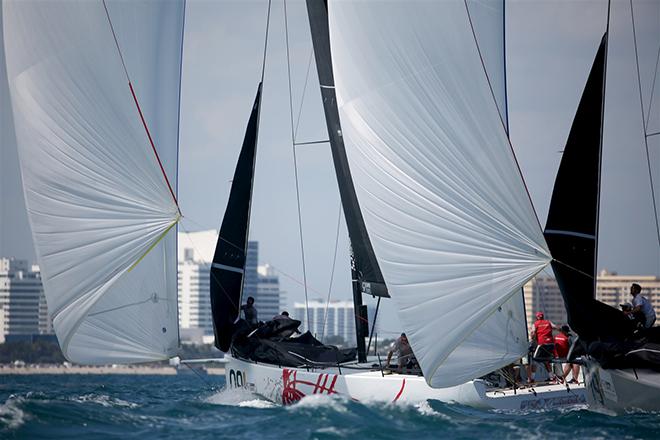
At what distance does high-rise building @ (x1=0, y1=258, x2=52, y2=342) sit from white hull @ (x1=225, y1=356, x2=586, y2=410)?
377ft

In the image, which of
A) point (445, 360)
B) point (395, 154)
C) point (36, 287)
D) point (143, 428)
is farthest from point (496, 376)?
point (36, 287)

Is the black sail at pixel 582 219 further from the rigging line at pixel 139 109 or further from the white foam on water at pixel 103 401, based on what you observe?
the white foam on water at pixel 103 401

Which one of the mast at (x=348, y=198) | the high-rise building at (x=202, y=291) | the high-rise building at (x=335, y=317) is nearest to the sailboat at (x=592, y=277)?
the mast at (x=348, y=198)

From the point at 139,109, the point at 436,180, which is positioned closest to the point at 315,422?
the point at 436,180

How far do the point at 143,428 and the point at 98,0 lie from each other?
677 cm

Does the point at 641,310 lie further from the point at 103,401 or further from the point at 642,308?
the point at 103,401

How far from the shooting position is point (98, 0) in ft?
52.6

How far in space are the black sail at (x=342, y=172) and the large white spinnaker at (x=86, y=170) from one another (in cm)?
340

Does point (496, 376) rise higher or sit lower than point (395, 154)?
lower

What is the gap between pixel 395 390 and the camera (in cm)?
1489

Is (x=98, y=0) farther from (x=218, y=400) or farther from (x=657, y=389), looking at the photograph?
(x=657, y=389)

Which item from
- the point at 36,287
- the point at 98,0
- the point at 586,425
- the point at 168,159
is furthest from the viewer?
the point at 36,287

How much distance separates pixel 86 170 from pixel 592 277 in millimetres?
7510

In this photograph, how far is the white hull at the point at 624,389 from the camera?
13383 millimetres
